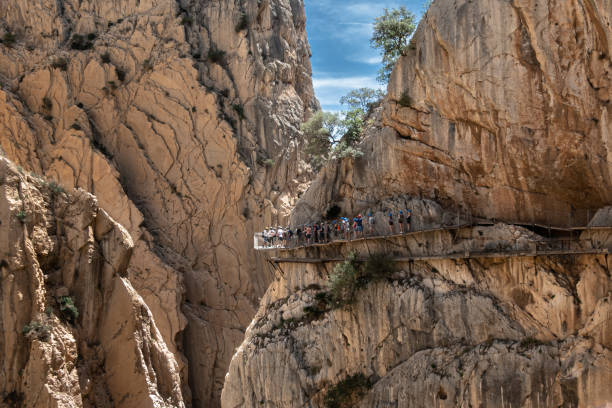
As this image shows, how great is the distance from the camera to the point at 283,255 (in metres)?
31.3

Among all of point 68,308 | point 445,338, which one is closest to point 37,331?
point 68,308

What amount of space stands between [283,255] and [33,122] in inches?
987

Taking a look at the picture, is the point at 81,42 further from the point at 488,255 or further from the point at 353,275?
the point at 488,255

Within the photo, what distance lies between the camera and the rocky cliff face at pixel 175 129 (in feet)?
138

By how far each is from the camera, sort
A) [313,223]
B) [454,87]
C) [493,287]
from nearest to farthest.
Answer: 1. [493,287]
2. [454,87]
3. [313,223]

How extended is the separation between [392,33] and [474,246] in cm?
1340

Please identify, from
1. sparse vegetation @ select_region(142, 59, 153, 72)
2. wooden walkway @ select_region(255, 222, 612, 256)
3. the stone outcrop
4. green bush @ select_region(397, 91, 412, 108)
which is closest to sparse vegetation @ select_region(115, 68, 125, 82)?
sparse vegetation @ select_region(142, 59, 153, 72)

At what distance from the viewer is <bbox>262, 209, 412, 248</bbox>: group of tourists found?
2673 centimetres

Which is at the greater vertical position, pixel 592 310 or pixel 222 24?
pixel 222 24

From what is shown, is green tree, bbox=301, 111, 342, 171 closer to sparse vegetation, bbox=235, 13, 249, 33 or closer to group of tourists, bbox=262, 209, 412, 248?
group of tourists, bbox=262, 209, 412, 248

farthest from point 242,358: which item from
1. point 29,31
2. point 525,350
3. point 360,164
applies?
point 29,31

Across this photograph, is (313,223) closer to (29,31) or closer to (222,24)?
(222,24)

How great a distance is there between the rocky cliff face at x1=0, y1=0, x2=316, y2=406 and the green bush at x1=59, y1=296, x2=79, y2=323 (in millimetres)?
22791

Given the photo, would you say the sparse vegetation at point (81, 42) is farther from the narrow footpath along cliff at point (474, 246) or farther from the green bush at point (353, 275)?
the green bush at point (353, 275)
